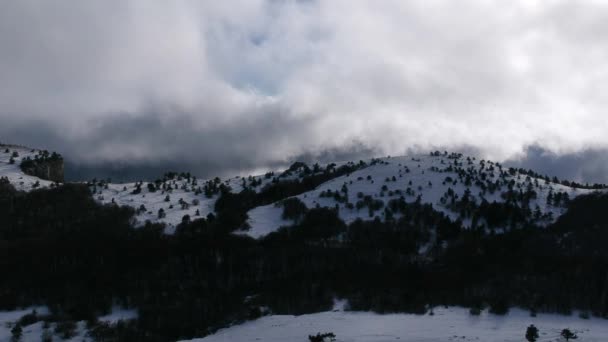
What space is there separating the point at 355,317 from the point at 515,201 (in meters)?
113

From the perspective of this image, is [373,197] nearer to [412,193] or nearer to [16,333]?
[412,193]

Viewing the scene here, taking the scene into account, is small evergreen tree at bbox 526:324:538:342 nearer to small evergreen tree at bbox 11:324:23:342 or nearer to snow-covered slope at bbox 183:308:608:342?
snow-covered slope at bbox 183:308:608:342

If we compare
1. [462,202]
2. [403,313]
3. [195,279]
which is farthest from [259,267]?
[462,202]

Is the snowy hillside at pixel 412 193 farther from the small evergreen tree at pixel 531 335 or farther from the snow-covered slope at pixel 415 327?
the small evergreen tree at pixel 531 335

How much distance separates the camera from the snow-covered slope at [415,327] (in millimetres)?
56938

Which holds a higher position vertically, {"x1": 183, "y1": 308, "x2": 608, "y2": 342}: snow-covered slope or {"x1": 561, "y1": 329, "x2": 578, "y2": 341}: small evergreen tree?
{"x1": 561, "y1": 329, "x2": 578, "y2": 341}: small evergreen tree

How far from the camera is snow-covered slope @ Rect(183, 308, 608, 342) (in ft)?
187

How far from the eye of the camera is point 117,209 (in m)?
166

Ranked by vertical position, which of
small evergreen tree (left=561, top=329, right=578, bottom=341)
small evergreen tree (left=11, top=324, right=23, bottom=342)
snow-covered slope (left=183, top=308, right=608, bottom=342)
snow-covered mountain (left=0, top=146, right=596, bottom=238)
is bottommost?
small evergreen tree (left=11, top=324, right=23, bottom=342)

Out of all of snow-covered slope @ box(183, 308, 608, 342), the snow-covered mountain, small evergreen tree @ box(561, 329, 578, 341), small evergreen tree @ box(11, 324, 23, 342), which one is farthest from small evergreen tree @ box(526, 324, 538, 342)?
the snow-covered mountain

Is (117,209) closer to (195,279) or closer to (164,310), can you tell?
(195,279)

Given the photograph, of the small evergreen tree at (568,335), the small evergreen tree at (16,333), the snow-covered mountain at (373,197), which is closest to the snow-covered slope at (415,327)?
the small evergreen tree at (568,335)

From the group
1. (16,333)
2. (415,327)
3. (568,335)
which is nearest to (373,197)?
(415,327)

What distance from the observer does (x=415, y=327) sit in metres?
64.4
